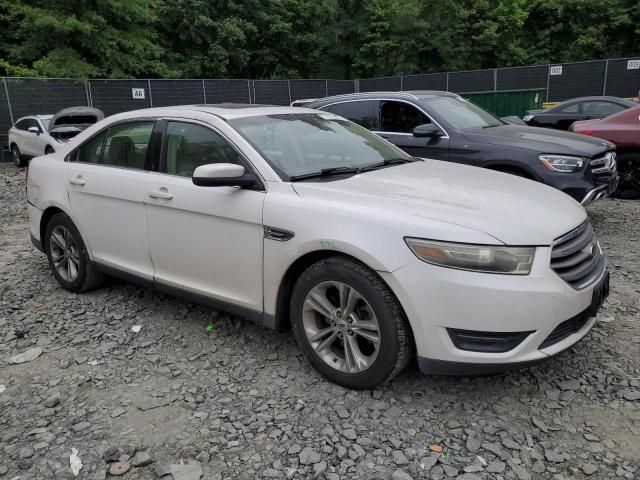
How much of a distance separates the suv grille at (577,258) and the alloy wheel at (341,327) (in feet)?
3.24

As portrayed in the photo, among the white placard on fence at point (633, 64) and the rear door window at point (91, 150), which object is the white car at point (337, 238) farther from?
the white placard on fence at point (633, 64)

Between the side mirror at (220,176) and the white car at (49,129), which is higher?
the side mirror at (220,176)

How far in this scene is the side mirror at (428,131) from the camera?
655cm


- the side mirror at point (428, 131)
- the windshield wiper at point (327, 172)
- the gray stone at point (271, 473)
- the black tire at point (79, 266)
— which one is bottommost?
the gray stone at point (271, 473)

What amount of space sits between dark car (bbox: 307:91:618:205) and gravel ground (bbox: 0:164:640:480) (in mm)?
2137

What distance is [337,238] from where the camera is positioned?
2.92 m

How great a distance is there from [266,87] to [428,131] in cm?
1775

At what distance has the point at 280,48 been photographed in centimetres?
3203

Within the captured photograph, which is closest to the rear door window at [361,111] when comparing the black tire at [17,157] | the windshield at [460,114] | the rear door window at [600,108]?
the windshield at [460,114]

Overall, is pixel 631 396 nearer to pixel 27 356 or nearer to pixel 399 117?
pixel 27 356

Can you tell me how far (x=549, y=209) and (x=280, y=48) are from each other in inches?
1225

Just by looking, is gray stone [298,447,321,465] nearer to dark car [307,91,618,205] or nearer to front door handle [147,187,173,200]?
front door handle [147,187,173,200]

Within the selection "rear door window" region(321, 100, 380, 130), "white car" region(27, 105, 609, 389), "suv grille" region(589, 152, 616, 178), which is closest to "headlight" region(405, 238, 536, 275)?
"white car" region(27, 105, 609, 389)

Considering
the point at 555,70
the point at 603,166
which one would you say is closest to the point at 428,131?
the point at 603,166
